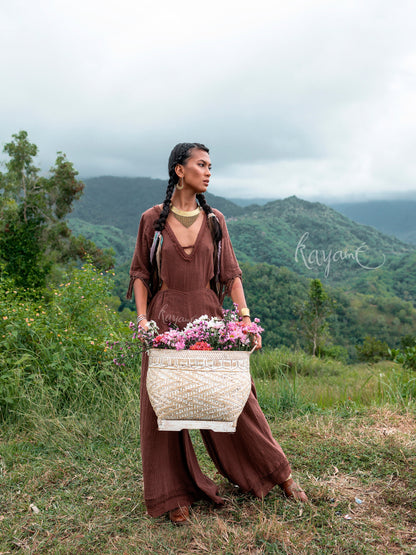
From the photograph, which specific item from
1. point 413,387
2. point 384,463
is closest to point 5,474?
point 384,463

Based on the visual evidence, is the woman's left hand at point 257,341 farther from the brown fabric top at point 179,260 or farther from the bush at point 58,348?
the bush at point 58,348

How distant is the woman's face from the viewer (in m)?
2.55

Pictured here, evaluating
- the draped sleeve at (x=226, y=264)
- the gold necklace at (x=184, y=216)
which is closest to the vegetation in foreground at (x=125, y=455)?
the draped sleeve at (x=226, y=264)

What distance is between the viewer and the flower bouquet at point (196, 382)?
209 cm

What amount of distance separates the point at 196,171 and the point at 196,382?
1070 millimetres

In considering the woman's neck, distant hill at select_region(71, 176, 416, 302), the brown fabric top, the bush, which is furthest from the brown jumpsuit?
distant hill at select_region(71, 176, 416, 302)

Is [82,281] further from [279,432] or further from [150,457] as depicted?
[150,457]

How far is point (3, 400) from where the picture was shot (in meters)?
4.38

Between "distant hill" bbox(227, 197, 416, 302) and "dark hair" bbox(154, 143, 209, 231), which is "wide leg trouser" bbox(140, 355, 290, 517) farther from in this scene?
"distant hill" bbox(227, 197, 416, 302)

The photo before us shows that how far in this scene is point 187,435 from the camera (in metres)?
2.71

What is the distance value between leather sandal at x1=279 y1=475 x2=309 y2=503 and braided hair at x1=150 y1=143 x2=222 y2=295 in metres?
1.11

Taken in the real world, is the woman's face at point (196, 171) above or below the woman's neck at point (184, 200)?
above

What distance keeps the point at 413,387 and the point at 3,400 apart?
376 centimetres

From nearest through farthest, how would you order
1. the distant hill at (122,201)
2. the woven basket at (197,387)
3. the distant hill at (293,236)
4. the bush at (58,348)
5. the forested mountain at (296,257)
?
the woven basket at (197,387) → the bush at (58,348) → the forested mountain at (296,257) → the distant hill at (293,236) → the distant hill at (122,201)
